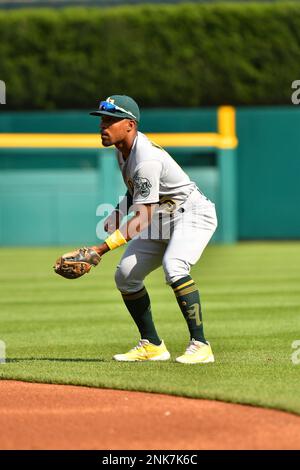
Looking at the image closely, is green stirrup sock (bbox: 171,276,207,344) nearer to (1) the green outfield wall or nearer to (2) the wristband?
(2) the wristband

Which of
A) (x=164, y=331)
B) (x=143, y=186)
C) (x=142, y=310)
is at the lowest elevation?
(x=164, y=331)

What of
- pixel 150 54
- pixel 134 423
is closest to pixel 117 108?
pixel 134 423

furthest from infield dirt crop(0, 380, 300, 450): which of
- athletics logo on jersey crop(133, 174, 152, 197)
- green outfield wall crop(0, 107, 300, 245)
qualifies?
green outfield wall crop(0, 107, 300, 245)

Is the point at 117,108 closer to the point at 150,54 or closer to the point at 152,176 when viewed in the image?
the point at 152,176

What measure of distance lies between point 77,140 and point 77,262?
17288 millimetres

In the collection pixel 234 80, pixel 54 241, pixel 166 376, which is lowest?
pixel 54 241

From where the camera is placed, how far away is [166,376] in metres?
6.83

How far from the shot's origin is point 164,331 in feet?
31.6

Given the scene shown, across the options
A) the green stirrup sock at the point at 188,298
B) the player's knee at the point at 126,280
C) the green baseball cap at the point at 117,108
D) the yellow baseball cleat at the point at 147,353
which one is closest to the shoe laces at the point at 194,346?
the green stirrup sock at the point at 188,298

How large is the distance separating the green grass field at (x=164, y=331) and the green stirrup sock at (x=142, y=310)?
0.28m

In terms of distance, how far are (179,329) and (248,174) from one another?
17.1m

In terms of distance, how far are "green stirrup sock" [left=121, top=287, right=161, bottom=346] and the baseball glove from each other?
55 cm
